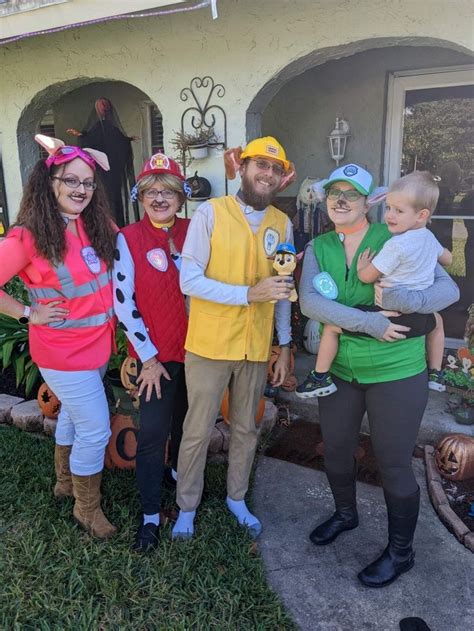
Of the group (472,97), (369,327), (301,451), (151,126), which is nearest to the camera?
(369,327)

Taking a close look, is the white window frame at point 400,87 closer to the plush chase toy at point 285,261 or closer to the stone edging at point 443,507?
the stone edging at point 443,507

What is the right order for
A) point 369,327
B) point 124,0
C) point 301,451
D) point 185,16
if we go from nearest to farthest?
point 369,327, point 124,0, point 301,451, point 185,16

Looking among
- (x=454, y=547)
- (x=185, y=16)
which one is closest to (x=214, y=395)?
(x=454, y=547)

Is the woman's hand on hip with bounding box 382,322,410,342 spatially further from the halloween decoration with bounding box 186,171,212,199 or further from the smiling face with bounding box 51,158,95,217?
the halloween decoration with bounding box 186,171,212,199

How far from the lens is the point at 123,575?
8.22ft

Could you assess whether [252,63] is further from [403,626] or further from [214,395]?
[403,626]

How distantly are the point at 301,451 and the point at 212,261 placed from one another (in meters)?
1.87

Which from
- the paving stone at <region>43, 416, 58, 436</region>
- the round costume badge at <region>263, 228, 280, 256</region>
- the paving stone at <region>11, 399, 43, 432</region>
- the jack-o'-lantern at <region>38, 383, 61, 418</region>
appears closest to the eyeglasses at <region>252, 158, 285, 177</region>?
the round costume badge at <region>263, 228, 280, 256</region>

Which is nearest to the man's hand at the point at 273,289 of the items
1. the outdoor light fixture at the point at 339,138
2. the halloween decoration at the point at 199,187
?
the halloween decoration at the point at 199,187

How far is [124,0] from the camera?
3.40m

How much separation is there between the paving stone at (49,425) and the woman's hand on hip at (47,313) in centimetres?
177

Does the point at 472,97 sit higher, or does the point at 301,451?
the point at 472,97

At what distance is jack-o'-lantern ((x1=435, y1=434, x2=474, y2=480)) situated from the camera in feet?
10.6

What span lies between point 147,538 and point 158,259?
1418mm
